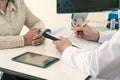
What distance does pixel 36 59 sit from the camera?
1206 mm

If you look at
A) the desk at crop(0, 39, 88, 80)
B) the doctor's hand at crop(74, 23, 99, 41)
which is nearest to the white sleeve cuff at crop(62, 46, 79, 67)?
the desk at crop(0, 39, 88, 80)

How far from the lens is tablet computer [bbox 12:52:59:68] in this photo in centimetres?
114

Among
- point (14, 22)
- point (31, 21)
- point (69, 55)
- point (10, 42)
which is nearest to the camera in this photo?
point (69, 55)

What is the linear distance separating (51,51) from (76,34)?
267 mm

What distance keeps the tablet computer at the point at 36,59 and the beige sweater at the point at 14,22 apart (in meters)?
0.19

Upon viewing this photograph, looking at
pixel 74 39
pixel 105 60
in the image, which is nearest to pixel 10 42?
pixel 74 39

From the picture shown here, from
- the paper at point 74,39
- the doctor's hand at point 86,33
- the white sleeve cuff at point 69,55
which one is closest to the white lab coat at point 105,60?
the white sleeve cuff at point 69,55

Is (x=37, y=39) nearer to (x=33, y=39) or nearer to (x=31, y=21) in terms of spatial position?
(x=33, y=39)

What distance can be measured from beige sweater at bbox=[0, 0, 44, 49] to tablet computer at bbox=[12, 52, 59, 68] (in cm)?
19

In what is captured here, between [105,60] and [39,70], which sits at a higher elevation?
[105,60]

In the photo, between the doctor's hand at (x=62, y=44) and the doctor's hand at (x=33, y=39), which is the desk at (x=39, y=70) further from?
the doctor's hand at (x=33, y=39)

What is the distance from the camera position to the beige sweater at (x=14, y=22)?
4.67ft

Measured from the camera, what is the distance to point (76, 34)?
1529 millimetres

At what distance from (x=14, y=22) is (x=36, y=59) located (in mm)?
563
